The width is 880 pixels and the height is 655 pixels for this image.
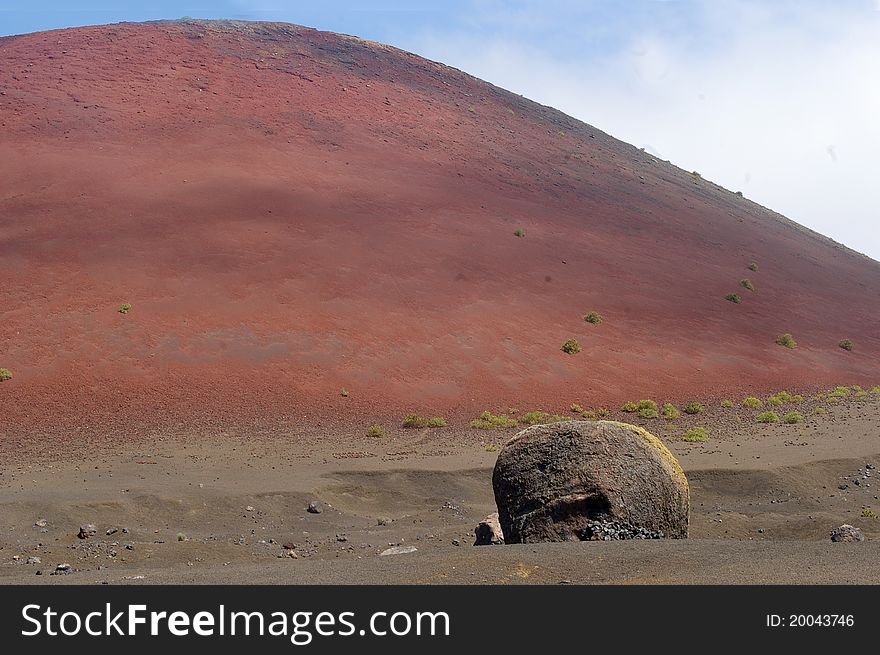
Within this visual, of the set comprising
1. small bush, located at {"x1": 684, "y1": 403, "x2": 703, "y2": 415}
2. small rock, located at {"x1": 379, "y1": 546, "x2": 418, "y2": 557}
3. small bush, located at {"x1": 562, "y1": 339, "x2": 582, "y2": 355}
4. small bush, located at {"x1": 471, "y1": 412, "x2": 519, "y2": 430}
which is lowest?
small rock, located at {"x1": 379, "y1": 546, "x2": 418, "y2": 557}

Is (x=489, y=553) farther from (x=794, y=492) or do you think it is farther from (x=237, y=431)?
(x=237, y=431)

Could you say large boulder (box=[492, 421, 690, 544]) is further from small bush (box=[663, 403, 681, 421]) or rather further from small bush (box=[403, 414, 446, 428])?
small bush (box=[663, 403, 681, 421])

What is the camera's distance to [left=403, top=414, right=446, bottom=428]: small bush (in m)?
23.4

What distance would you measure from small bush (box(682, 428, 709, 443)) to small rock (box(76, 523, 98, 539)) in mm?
13880

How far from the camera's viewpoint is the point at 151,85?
165 ft

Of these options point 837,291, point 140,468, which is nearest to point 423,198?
point 837,291

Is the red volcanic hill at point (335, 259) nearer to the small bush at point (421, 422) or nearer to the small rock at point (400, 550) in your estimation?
the small bush at point (421, 422)

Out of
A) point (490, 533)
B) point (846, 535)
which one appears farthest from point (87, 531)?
point (846, 535)

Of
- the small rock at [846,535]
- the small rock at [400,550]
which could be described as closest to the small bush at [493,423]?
the small rock at [400,550]

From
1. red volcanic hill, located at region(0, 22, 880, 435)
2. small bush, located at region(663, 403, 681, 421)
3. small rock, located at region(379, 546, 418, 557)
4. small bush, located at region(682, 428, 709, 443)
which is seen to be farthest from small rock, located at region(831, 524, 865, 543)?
red volcanic hill, located at region(0, 22, 880, 435)

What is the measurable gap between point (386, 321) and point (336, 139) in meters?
21.3

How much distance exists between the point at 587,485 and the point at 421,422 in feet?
45.6

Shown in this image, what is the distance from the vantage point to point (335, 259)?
3309 cm

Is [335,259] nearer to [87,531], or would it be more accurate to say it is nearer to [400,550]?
[87,531]
